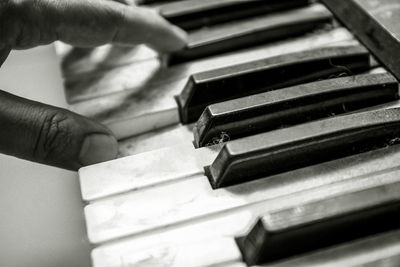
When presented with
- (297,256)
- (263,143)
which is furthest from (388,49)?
(297,256)

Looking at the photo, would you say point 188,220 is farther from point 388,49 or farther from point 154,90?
point 388,49

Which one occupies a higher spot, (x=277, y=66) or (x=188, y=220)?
(x=277, y=66)

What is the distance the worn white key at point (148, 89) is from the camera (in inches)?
40.4

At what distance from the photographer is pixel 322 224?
72 centimetres

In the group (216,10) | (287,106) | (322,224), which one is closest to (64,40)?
(216,10)

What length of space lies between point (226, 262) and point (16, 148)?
48 centimetres

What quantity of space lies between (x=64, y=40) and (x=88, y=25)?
0.06 m

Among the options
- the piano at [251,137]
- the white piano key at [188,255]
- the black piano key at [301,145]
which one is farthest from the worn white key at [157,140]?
the white piano key at [188,255]

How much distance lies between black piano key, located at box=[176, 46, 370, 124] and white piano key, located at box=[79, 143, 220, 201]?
0.44 ft

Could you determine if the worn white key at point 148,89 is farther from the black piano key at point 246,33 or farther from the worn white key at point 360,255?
the worn white key at point 360,255

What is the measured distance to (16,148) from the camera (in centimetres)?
100

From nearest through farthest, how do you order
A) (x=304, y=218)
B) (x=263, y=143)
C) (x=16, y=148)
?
(x=304, y=218) < (x=263, y=143) < (x=16, y=148)

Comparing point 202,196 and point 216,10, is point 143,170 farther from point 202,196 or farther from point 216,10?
point 216,10

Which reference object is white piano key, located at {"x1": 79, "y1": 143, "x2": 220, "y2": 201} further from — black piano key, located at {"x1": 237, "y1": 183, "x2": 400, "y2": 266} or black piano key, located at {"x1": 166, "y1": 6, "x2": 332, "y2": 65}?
black piano key, located at {"x1": 166, "y1": 6, "x2": 332, "y2": 65}
